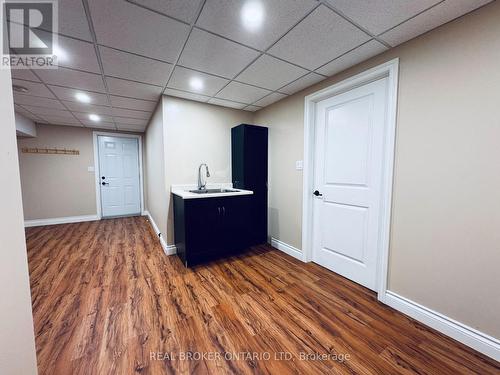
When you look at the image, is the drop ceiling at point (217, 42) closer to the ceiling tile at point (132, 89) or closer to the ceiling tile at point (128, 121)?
the ceiling tile at point (132, 89)

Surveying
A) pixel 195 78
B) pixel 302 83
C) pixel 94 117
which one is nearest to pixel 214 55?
pixel 195 78

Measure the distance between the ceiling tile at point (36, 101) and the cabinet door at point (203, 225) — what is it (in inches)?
107

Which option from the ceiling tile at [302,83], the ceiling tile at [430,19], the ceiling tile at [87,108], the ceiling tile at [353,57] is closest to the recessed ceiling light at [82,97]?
the ceiling tile at [87,108]

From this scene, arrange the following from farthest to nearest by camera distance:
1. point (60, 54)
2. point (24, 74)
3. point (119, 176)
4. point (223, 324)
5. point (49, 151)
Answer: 1. point (119, 176)
2. point (49, 151)
3. point (24, 74)
4. point (60, 54)
5. point (223, 324)

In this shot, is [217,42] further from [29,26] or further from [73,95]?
[73,95]

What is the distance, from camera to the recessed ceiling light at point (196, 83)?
228 centimetres

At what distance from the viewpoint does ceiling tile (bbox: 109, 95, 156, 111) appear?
2.88 m

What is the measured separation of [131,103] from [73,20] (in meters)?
1.76

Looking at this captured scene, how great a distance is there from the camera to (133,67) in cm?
201

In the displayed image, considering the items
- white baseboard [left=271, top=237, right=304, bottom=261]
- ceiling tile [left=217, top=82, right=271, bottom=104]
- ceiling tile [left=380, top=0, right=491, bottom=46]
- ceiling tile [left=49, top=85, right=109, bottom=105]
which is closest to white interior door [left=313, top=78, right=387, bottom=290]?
white baseboard [left=271, top=237, right=304, bottom=261]

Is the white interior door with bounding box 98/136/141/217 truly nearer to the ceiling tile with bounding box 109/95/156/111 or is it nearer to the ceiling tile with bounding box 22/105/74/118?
the ceiling tile with bounding box 22/105/74/118

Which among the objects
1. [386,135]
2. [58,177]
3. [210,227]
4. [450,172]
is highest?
[386,135]

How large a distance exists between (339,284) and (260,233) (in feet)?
4.22

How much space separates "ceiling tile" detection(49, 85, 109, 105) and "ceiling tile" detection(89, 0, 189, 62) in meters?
1.41
